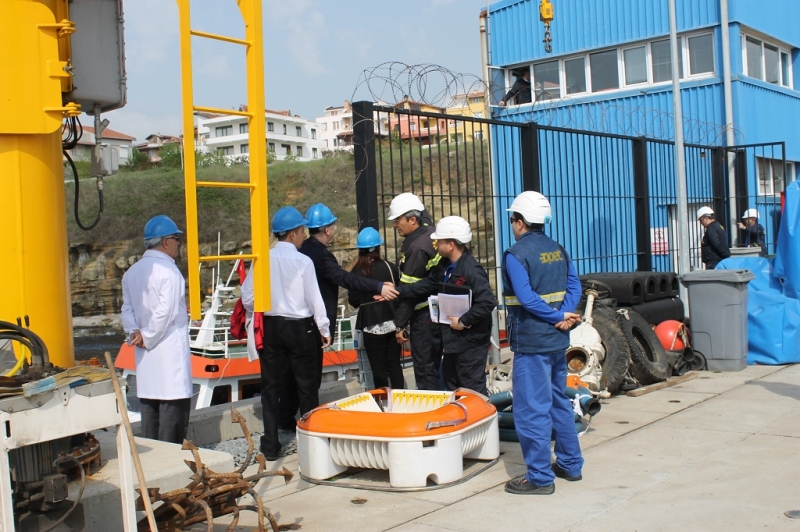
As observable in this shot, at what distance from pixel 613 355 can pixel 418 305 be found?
2.65 metres

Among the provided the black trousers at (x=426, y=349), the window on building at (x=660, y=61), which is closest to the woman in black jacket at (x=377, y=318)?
the black trousers at (x=426, y=349)

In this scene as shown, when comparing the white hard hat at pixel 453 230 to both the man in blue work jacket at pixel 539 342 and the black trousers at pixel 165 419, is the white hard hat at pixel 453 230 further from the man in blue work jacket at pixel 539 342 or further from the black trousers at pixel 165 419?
the black trousers at pixel 165 419

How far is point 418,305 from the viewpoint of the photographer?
7.43m

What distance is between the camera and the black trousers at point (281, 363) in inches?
275

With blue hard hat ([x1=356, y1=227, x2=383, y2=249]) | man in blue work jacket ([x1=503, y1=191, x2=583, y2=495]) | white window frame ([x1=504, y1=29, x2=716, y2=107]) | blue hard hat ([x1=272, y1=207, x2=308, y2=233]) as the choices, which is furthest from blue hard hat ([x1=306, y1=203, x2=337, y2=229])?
white window frame ([x1=504, y1=29, x2=716, y2=107])

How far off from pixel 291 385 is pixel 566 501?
3.03 m

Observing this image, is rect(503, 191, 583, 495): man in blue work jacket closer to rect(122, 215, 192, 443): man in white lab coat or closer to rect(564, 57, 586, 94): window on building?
rect(122, 215, 192, 443): man in white lab coat

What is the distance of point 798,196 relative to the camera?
38.2 feet

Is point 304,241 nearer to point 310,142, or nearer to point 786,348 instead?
point 786,348

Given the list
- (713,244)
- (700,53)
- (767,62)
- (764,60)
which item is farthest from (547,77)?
(713,244)

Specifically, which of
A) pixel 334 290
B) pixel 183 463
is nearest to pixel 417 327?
pixel 334 290

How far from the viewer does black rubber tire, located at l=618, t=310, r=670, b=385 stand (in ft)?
30.5

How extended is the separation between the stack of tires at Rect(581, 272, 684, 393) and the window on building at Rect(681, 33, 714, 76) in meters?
10.1

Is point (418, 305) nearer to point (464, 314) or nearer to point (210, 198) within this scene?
point (464, 314)
